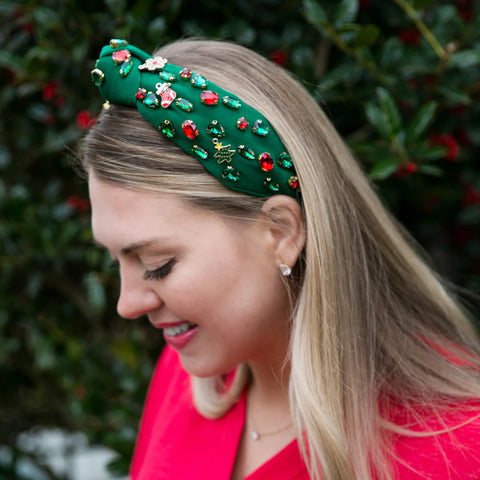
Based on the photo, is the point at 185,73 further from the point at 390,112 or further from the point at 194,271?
the point at 390,112

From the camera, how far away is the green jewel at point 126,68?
121cm

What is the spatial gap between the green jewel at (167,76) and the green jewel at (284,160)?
0.86ft

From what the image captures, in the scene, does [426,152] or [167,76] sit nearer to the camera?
[167,76]

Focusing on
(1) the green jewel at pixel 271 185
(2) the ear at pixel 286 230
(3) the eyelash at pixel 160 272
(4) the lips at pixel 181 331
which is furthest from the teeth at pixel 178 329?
(1) the green jewel at pixel 271 185

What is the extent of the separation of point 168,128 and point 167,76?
11 centimetres

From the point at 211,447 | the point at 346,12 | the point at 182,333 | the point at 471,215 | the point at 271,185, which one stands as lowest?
the point at 211,447

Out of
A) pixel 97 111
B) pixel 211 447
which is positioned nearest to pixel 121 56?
pixel 97 111

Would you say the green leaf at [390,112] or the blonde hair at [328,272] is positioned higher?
the green leaf at [390,112]

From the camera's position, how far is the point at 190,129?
3.79 feet

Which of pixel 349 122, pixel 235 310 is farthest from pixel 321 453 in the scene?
pixel 349 122

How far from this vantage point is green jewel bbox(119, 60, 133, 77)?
1205mm

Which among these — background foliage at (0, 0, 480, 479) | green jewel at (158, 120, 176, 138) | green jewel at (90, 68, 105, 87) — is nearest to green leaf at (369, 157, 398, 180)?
background foliage at (0, 0, 480, 479)

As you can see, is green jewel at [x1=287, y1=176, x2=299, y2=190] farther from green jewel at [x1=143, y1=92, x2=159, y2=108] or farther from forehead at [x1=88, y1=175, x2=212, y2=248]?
green jewel at [x1=143, y1=92, x2=159, y2=108]

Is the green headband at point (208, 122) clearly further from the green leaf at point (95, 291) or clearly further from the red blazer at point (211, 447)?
the green leaf at point (95, 291)
